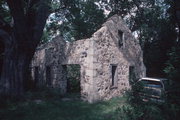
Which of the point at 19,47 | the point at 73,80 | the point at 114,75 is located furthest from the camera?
the point at 73,80

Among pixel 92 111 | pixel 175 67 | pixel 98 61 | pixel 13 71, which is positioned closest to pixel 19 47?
pixel 13 71

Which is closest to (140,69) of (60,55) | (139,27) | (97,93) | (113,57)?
(113,57)

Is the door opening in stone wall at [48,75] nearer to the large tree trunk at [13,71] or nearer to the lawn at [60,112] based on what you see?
the large tree trunk at [13,71]

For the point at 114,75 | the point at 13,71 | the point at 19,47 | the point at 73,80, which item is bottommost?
the point at 73,80

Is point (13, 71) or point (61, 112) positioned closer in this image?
point (61, 112)

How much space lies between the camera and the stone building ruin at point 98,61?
9.16 m

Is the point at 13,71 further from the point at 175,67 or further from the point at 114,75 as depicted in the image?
the point at 175,67

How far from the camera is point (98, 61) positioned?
927cm

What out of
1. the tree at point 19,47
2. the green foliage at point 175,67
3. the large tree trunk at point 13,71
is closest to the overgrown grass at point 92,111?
the green foliage at point 175,67

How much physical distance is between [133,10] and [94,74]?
1414 cm

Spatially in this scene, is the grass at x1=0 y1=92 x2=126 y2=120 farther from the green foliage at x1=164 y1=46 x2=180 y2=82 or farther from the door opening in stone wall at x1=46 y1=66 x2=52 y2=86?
the door opening in stone wall at x1=46 y1=66 x2=52 y2=86

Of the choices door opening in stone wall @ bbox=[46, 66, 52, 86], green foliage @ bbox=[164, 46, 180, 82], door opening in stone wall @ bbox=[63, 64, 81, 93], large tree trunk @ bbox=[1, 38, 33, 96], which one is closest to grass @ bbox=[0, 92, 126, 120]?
large tree trunk @ bbox=[1, 38, 33, 96]

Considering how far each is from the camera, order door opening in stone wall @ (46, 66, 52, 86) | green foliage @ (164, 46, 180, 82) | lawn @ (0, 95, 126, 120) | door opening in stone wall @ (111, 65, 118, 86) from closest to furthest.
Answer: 1. green foliage @ (164, 46, 180, 82)
2. lawn @ (0, 95, 126, 120)
3. door opening in stone wall @ (111, 65, 118, 86)
4. door opening in stone wall @ (46, 66, 52, 86)

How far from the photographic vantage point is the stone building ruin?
9156 millimetres
